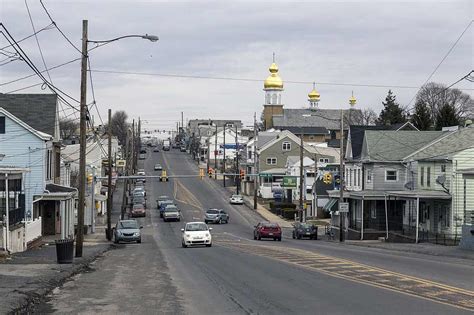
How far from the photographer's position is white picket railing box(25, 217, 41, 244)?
38.6 meters

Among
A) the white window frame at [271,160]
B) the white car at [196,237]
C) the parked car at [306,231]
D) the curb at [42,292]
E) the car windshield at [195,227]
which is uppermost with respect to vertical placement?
the white window frame at [271,160]

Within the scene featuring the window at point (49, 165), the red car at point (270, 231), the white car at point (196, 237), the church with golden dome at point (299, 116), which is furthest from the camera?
the church with golden dome at point (299, 116)

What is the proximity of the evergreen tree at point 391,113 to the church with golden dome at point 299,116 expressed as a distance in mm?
17567

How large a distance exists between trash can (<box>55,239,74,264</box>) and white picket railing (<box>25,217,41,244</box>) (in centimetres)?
1096

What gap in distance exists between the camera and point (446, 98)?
13062 centimetres

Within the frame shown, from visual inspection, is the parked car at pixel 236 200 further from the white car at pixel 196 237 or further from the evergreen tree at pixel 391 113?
the white car at pixel 196 237

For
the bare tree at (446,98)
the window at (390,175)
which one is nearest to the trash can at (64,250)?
the window at (390,175)

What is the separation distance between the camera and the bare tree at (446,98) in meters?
128

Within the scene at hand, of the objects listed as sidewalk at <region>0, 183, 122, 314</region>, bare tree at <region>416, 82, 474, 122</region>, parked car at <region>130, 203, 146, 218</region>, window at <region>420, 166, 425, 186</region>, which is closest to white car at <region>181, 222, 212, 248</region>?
sidewalk at <region>0, 183, 122, 314</region>

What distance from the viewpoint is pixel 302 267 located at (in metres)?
27.0

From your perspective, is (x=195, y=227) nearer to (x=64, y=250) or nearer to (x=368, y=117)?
(x=64, y=250)

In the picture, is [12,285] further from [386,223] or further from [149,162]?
[149,162]

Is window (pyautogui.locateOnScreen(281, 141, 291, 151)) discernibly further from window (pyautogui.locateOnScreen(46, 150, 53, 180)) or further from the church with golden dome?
window (pyautogui.locateOnScreen(46, 150, 53, 180))

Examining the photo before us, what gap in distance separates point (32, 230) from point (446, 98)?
103 meters
